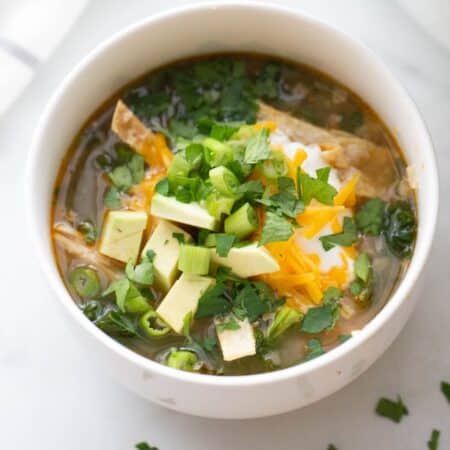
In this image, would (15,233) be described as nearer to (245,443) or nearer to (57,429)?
(57,429)

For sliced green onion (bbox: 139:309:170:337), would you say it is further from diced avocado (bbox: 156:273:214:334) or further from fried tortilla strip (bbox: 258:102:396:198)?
fried tortilla strip (bbox: 258:102:396:198)

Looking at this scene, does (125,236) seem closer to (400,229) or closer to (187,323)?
(187,323)

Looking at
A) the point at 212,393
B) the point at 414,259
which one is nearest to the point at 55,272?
the point at 212,393

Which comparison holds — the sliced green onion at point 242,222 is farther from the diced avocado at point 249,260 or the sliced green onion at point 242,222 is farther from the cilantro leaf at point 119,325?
the cilantro leaf at point 119,325

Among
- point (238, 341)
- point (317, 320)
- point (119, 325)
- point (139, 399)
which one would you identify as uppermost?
point (317, 320)

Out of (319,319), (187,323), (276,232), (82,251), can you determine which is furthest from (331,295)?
(82,251)

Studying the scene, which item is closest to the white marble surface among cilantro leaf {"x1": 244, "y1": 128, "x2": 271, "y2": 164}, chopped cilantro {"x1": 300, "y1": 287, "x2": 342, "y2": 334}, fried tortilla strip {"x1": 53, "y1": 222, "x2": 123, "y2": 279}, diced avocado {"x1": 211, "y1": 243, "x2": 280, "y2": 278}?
fried tortilla strip {"x1": 53, "y1": 222, "x2": 123, "y2": 279}
